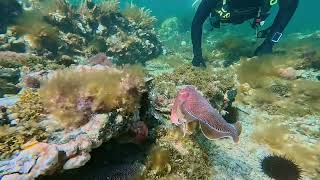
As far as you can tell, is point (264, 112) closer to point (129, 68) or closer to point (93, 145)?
point (129, 68)

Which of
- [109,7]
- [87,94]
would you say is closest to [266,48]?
[109,7]

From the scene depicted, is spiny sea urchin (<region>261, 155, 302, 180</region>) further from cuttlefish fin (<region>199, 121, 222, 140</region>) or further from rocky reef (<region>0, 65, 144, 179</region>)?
rocky reef (<region>0, 65, 144, 179</region>)

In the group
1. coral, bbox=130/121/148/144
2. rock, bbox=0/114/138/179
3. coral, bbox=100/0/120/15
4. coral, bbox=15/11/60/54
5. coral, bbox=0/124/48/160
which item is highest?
coral, bbox=100/0/120/15

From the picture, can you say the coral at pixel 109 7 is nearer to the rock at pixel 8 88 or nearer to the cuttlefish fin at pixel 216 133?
the rock at pixel 8 88

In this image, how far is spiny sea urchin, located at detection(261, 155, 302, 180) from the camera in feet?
12.7

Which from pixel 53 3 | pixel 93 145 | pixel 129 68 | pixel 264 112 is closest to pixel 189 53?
pixel 53 3

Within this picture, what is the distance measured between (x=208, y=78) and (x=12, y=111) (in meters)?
3.77

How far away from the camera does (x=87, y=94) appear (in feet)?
9.64

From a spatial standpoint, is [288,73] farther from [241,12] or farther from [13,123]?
[13,123]

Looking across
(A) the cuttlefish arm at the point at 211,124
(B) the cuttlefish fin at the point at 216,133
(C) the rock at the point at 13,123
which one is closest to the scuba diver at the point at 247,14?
(A) the cuttlefish arm at the point at 211,124

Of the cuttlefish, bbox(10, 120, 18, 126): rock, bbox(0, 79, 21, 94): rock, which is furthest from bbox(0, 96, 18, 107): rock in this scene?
the cuttlefish

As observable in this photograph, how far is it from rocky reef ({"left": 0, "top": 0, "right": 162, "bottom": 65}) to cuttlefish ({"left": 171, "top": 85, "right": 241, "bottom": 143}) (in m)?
4.14

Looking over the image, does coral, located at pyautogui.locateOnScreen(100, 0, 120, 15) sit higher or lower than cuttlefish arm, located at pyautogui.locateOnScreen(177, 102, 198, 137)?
higher

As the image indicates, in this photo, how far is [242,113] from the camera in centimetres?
633
